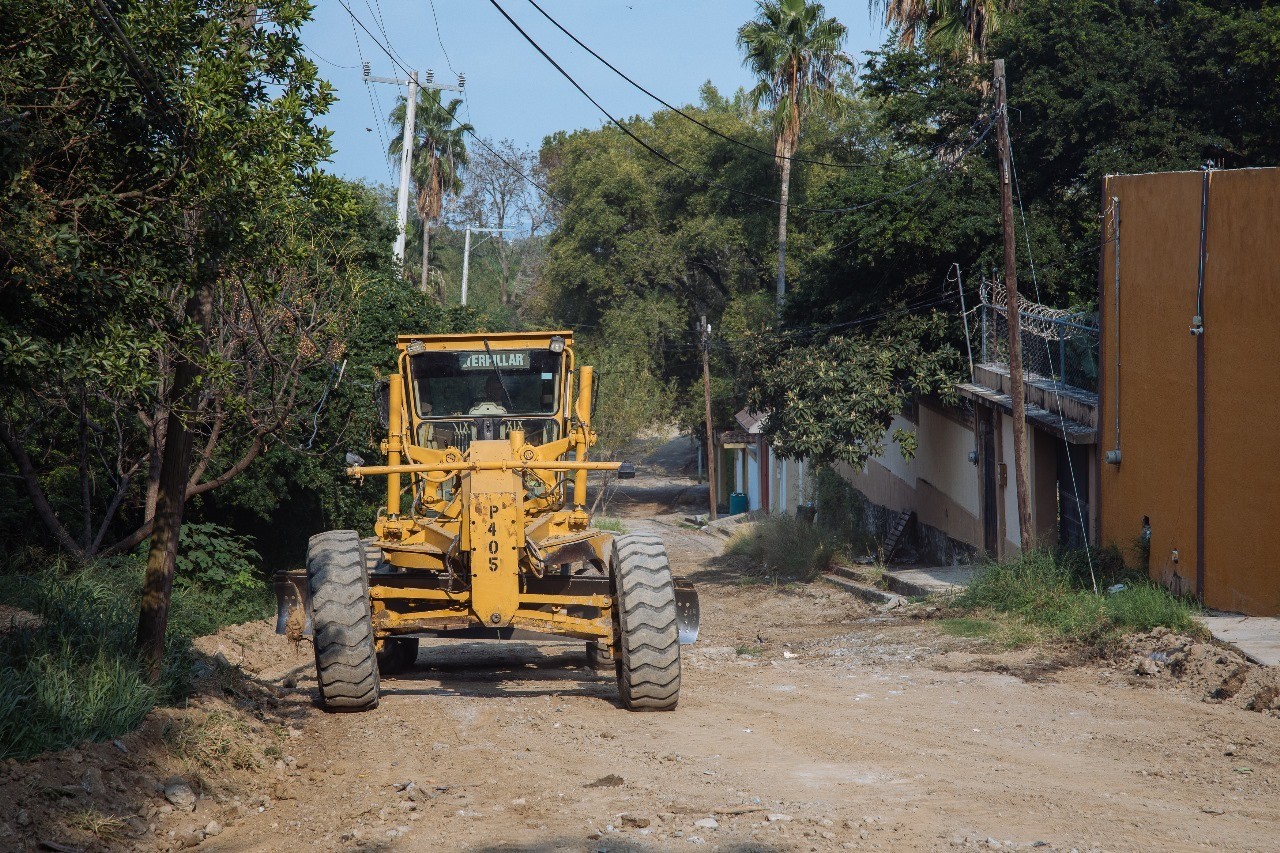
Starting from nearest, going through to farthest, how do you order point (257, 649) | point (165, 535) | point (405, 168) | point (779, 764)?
1. point (779, 764)
2. point (165, 535)
3. point (257, 649)
4. point (405, 168)

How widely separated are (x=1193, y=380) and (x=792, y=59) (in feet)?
87.4

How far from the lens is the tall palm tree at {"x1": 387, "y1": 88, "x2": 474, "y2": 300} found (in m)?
42.0

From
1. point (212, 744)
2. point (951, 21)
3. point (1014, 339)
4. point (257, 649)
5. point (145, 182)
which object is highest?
point (951, 21)

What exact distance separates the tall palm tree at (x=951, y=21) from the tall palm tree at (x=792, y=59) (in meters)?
7.72

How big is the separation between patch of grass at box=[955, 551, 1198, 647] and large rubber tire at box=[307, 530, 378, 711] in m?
7.85

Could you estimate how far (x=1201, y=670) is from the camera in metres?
11.3

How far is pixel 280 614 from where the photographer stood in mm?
10703

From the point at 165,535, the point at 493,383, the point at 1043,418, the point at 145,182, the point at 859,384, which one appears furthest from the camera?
the point at 859,384

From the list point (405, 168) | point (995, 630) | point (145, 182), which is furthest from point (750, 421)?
point (145, 182)

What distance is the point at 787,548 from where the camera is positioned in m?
27.0

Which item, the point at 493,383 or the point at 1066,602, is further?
the point at 1066,602

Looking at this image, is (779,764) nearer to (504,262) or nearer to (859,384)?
(859,384)

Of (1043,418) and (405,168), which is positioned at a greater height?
(405,168)

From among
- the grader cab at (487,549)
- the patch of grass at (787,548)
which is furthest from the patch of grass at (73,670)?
the patch of grass at (787,548)
